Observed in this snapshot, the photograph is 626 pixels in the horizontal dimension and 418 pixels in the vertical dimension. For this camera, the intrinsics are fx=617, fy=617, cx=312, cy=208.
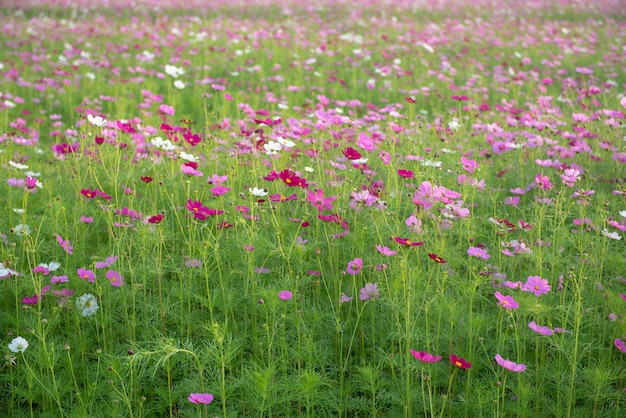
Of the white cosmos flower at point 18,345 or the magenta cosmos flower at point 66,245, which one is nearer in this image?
the white cosmos flower at point 18,345

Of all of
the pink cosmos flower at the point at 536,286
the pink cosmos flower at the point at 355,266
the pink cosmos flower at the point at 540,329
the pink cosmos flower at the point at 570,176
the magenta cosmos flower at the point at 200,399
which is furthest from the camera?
the pink cosmos flower at the point at 570,176

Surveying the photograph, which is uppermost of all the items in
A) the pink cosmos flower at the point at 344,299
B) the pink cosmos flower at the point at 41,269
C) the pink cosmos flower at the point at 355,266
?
the pink cosmos flower at the point at 41,269

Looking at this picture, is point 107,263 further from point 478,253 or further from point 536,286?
point 536,286

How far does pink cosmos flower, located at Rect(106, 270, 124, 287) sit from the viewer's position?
7.79 feet

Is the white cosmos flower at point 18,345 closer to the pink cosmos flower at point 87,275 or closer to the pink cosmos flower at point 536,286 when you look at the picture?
the pink cosmos flower at point 87,275

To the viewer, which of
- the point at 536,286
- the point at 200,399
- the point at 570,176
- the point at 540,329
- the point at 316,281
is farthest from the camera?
the point at 570,176

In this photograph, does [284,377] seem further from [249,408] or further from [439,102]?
[439,102]

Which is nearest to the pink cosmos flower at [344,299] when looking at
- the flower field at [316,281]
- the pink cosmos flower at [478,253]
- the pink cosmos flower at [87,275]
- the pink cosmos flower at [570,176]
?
the flower field at [316,281]

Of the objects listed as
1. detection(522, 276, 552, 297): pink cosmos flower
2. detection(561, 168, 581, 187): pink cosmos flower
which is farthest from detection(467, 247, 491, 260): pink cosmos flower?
detection(561, 168, 581, 187): pink cosmos flower

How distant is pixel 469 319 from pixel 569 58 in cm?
680

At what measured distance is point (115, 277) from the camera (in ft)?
7.88

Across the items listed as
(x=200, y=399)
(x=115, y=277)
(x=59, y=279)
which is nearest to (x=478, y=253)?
(x=200, y=399)

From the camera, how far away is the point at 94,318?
2424 millimetres

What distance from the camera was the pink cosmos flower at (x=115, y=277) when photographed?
7.79 feet
